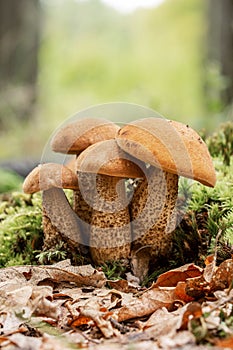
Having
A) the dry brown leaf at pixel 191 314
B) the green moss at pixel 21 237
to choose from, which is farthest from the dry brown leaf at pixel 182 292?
the green moss at pixel 21 237

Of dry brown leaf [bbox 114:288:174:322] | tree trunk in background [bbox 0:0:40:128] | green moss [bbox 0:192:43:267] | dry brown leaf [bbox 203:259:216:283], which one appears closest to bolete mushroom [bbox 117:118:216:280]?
dry brown leaf [bbox 203:259:216:283]

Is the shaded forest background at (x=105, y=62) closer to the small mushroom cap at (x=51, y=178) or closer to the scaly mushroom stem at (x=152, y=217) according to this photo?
the scaly mushroom stem at (x=152, y=217)

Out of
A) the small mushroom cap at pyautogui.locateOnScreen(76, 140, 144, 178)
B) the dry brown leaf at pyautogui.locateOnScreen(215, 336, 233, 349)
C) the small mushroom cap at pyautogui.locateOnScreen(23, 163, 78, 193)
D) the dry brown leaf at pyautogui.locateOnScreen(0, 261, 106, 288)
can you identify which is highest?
the small mushroom cap at pyautogui.locateOnScreen(76, 140, 144, 178)

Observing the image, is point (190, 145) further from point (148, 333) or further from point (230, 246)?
point (148, 333)

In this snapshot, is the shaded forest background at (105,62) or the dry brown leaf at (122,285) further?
the shaded forest background at (105,62)

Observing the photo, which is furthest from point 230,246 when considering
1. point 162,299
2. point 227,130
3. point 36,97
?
point 36,97

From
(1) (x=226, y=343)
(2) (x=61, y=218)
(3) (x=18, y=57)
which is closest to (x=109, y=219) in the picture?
→ (2) (x=61, y=218)

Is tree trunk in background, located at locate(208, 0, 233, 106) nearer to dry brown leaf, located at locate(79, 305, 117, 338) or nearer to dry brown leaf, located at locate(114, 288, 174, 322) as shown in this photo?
dry brown leaf, located at locate(114, 288, 174, 322)

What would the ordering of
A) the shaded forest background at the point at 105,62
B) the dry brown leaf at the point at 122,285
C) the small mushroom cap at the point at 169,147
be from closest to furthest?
the small mushroom cap at the point at 169,147
the dry brown leaf at the point at 122,285
the shaded forest background at the point at 105,62
